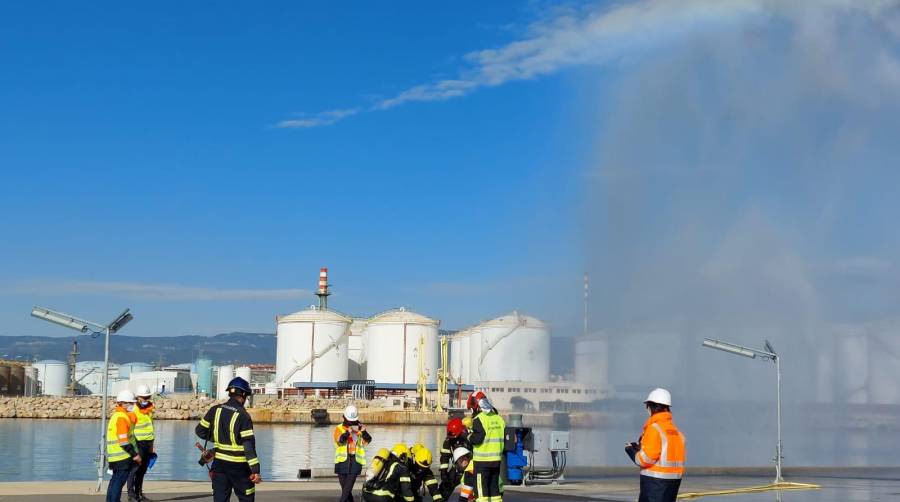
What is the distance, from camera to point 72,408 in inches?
3821

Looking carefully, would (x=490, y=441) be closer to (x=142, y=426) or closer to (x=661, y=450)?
(x=661, y=450)

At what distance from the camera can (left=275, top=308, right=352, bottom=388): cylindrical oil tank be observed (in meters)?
107

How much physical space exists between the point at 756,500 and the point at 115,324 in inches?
474

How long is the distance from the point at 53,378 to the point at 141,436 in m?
120

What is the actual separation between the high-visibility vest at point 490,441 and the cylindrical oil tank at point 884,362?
62703 millimetres

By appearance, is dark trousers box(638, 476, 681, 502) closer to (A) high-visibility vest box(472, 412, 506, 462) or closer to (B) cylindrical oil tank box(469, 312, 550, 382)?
(A) high-visibility vest box(472, 412, 506, 462)

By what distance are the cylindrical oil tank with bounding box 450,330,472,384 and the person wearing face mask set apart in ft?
329

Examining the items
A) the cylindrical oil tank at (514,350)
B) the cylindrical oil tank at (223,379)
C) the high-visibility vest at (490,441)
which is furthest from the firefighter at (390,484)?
the cylindrical oil tank at (223,379)

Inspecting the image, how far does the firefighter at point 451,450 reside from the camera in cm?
1399

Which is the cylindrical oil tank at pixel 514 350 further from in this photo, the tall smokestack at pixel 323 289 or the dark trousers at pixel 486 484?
the dark trousers at pixel 486 484

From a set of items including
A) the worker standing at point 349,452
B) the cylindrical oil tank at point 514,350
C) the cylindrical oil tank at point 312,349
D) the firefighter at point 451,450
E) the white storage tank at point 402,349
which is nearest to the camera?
the firefighter at point 451,450

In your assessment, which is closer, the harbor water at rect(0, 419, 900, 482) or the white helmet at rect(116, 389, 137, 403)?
the white helmet at rect(116, 389, 137, 403)

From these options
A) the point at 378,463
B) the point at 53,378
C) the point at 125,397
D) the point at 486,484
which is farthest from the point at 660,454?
the point at 53,378

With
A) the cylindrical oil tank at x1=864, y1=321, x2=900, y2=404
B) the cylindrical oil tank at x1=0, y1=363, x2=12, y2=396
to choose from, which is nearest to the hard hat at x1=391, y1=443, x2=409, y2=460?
the cylindrical oil tank at x1=864, y1=321, x2=900, y2=404
